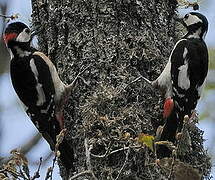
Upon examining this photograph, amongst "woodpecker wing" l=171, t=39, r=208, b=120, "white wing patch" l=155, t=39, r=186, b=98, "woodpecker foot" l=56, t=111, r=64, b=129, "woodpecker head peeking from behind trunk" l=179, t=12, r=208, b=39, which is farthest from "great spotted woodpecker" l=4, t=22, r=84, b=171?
"woodpecker head peeking from behind trunk" l=179, t=12, r=208, b=39

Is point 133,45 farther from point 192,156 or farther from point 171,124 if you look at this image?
point 192,156

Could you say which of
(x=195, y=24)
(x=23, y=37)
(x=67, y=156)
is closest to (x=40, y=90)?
(x=23, y=37)

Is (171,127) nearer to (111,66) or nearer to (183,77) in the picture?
(183,77)

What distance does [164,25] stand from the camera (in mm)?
3443

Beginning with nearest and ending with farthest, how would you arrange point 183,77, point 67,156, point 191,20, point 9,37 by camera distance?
point 67,156, point 183,77, point 9,37, point 191,20

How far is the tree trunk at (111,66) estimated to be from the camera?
3.02 meters

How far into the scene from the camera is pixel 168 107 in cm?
323

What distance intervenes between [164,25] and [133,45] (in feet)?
1.01

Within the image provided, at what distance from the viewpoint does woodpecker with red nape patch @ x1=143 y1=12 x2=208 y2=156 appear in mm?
3238

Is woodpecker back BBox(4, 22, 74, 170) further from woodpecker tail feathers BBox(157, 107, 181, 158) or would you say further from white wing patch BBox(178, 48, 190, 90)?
white wing patch BBox(178, 48, 190, 90)

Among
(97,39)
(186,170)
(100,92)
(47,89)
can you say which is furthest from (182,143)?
(47,89)

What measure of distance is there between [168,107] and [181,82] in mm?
253

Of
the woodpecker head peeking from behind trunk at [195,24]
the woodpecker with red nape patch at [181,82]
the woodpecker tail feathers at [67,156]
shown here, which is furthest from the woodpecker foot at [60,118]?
the woodpecker head peeking from behind trunk at [195,24]

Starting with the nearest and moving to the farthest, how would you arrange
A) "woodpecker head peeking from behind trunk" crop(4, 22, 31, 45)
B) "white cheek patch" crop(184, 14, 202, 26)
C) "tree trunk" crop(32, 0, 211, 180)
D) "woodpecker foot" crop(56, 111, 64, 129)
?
"tree trunk" crop(32, 0, 211, 180)
"woodpecker foot" crop(56, 111, 64, 129)
"woodpecker head peeking from behind trunk" crop(4, 22, 31, 45)
"white cheek patch" crop(184, 14, 202, 26)
